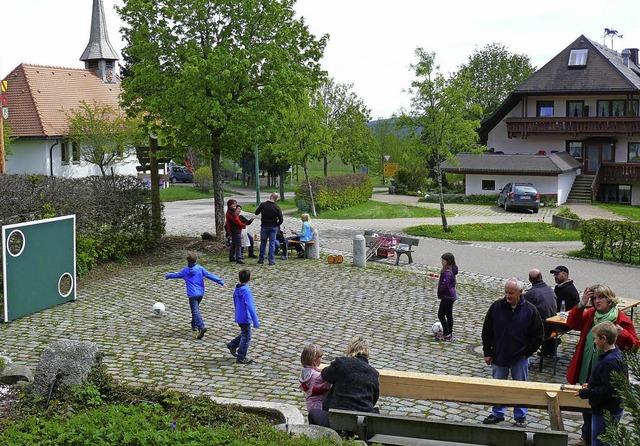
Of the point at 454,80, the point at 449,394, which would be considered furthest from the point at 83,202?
the point at 454,80

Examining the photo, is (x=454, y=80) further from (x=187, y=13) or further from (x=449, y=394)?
(x=449, y=394)

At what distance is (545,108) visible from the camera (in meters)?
54.1

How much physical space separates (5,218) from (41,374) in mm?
7327

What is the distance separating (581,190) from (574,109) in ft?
25.0

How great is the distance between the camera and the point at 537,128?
52.7m

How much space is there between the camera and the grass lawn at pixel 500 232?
28.8 meters

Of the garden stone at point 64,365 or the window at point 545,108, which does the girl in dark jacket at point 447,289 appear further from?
the window at point 545,108

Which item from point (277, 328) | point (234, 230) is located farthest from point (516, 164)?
point (277, 328)

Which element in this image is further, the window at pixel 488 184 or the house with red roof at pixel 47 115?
the window at pixel 488 184

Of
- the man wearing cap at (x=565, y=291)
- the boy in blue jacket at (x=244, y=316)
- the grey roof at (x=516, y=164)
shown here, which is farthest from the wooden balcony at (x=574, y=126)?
the boy in blue jacket at (x=244, y=316)

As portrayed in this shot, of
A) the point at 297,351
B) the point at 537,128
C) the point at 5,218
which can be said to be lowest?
the point at 297,351

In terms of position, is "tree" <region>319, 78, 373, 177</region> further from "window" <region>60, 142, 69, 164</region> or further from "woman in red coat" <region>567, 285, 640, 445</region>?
"woman in red coat" <region>567, 285, 640, 445</region>

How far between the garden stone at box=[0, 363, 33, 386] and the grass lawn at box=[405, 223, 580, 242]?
21174 mm

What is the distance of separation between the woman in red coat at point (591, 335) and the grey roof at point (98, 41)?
56430 mm
